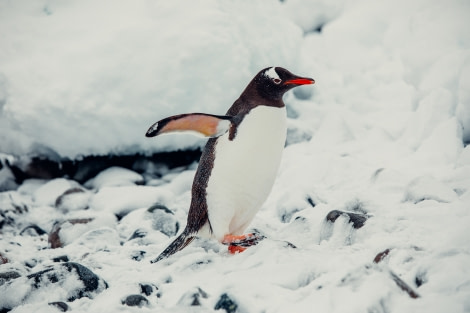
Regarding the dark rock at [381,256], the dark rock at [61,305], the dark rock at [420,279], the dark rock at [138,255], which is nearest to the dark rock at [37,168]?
the dark rock at [138,255]

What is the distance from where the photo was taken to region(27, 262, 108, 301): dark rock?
5.69ft

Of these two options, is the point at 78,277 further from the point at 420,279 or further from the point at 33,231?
the point at 33,231

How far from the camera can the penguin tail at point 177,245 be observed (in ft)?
6.75

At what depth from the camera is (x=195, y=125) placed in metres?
1.98

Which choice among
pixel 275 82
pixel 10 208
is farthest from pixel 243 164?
pixel 10 208

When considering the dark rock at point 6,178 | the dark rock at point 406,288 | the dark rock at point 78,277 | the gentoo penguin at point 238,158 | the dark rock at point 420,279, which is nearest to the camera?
the dark rock at point 406,288

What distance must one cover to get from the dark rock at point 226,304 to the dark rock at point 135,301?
251 millimetres

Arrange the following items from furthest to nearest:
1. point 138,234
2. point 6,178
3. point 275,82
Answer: point 6,178, point 138,234, point 275,82

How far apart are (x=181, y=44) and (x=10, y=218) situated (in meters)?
1.74

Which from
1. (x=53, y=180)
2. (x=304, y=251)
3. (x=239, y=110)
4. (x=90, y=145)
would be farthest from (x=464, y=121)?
(x=53, y=180)

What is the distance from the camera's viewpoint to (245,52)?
4.06 meters

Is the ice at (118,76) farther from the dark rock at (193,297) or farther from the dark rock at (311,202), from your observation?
the dark rock at (193,297)

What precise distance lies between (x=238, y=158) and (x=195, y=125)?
22 cm

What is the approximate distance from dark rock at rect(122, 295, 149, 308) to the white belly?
0.59 meters
